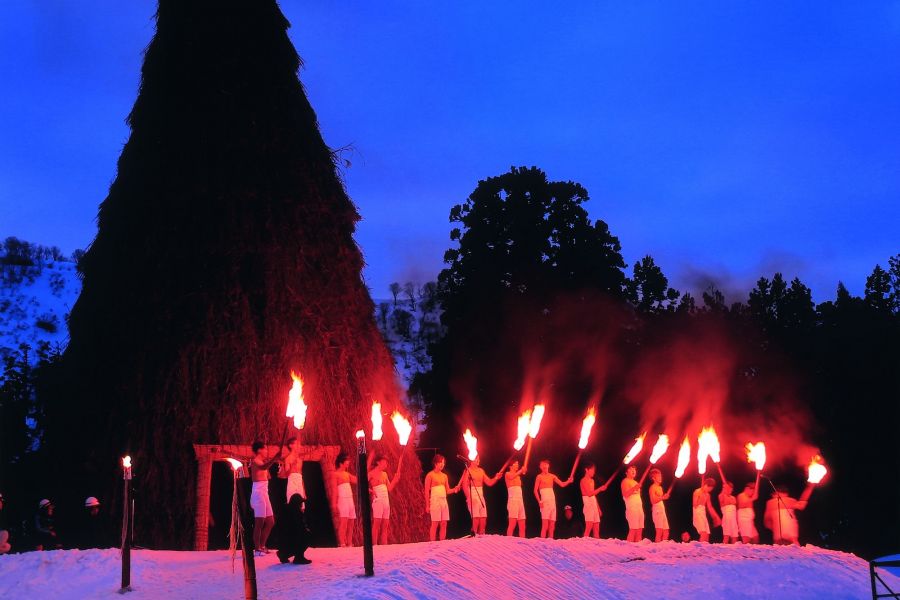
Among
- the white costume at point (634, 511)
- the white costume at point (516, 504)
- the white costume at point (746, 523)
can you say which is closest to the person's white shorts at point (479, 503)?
the white costume at point (516, 504)

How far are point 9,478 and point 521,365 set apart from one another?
647 inches

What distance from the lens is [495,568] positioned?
449 inches

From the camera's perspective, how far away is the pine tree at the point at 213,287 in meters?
16.2

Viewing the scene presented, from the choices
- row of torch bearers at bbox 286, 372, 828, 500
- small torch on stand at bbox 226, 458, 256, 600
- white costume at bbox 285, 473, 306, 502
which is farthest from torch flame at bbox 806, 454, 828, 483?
small torch on stand at bbox 226, 458, 256, 600

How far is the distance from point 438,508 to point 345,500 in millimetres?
1887

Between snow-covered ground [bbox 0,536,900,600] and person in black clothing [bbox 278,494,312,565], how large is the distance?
27 centimetres

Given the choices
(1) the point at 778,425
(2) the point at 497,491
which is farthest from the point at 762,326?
(2) the point at 497,491

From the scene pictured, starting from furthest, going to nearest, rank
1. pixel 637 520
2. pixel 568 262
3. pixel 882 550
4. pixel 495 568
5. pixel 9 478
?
pixel 568 262 → pixel 882 550 → pixel 9 478 → pixel 637 520 → pixel 495 568

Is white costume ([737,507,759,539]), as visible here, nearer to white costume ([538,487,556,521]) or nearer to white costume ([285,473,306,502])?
white costume ([538,487,556,521])

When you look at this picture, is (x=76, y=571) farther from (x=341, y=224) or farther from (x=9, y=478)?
(x=9, y=478)

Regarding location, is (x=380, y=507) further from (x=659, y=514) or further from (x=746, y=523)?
(x=746, y=523)

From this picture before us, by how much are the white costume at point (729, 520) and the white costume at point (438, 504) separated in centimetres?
687

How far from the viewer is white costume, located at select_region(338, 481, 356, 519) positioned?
15.8m

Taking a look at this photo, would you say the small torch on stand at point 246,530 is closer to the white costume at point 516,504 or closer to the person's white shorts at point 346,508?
the person's white shorts at point 346,508
